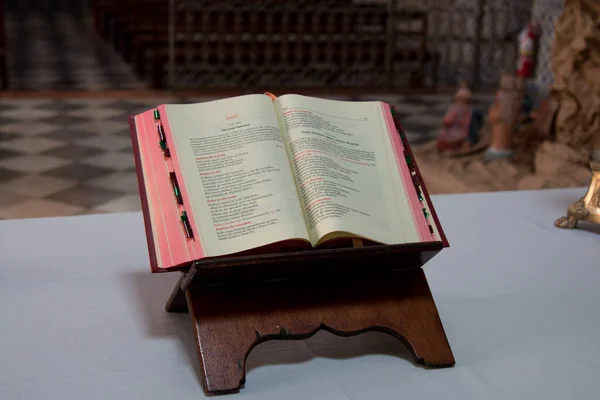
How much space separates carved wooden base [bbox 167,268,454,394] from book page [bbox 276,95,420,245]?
0.08 meters

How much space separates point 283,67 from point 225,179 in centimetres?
668

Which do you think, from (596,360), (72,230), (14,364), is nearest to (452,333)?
(596,360)

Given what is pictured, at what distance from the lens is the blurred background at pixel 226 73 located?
191 inches

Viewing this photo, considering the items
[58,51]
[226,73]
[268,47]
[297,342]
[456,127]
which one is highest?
[297,342]

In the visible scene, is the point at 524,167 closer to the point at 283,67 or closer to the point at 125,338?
the point at 283,67

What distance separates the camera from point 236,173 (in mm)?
1145

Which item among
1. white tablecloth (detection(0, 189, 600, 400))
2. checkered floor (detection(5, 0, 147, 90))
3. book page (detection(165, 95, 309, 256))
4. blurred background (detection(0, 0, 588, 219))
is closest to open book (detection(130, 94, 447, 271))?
book page (detection(165, 95, 309, 256))

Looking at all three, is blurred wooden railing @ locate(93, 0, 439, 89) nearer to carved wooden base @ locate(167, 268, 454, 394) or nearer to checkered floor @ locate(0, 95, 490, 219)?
checkered floor @ locate(0, 95, 490, 219)

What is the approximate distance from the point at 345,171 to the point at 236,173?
17 cm

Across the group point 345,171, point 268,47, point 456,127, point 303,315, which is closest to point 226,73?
point 268,47

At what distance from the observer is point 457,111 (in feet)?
17.1

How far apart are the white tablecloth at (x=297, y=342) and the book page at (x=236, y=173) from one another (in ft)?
0.64

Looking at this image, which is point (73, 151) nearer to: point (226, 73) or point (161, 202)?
point (226, 73)

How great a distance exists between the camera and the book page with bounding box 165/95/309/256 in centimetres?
110
